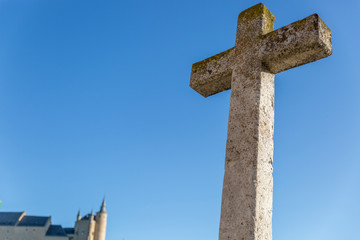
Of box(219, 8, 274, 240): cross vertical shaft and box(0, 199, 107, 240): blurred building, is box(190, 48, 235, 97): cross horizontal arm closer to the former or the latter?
box(219, 8, 274, 240): cross vertical shaft

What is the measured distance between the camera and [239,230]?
293cm

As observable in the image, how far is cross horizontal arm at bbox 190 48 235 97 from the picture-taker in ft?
12.9

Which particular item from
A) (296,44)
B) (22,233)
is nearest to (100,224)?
(22,233)

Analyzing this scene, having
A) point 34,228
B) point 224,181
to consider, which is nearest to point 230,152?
point 224,181

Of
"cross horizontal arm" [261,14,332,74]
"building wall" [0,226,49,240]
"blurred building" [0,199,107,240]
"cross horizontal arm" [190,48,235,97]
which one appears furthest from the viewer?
"blurred building" [0,199,107,240]

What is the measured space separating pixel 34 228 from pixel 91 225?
1133 centimetres

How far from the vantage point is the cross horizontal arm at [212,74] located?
3922 mm

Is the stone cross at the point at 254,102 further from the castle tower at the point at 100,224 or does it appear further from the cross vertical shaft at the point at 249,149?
the castle tower at the point at 100,224

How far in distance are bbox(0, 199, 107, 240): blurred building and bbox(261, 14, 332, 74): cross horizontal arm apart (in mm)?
74692

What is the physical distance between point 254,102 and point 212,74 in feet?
2.82

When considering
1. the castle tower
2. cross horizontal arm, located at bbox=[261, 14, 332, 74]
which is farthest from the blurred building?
cross horizontal arm, located at bbox=[261, 14, 332, 74]

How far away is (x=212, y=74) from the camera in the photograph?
4.04 meters

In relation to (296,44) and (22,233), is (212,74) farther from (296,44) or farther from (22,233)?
(22,233)

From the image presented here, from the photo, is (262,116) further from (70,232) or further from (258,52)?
(70,232)
